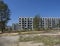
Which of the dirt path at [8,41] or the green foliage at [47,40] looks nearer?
the green foliage at [47,40]

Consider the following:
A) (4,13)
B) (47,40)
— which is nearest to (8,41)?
(47,40)

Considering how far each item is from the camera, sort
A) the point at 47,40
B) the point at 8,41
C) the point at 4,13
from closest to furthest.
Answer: the point at 47,40
the point at 8,41
the point at 4,13

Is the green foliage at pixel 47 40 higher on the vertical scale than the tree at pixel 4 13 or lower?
lower

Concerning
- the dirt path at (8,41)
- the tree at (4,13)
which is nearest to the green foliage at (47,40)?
the dirt path at (8,41)

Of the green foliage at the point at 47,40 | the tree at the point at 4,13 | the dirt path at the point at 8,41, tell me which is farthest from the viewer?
the tree at the point at 4,13

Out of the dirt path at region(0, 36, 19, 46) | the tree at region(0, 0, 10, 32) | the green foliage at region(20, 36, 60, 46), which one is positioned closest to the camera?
the green foliage at region(20, 36, 60, 46)

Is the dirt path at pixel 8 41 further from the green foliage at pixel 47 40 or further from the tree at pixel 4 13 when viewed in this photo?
the tree at pixel 4 13

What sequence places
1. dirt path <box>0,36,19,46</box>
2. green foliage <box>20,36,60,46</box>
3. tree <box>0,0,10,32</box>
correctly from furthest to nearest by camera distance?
tree <box>0,0,10,32</box> → dirt path <box>0,36,19,46</box> → green foliage <box>20,36,60,46</box>

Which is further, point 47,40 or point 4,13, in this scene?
point 4,13

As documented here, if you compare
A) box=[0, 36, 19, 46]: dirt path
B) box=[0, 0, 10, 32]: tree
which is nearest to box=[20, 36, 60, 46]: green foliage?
box=[0, 36, 19, 46]: dirt path

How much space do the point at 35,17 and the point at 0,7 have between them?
2195cm

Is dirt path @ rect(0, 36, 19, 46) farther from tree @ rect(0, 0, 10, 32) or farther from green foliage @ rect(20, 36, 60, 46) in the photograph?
tree @ rect(0, 0, 10, 32)

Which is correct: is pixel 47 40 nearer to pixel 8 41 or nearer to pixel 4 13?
pixel 8 41

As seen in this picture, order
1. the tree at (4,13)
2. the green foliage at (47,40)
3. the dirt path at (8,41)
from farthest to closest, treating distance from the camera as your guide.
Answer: the tree at (4,13) → the dirt path at (8,41) → the green foliage at (47,40)
